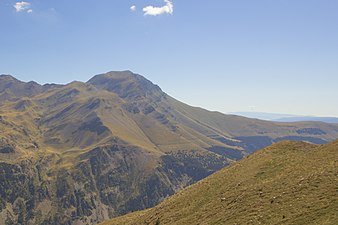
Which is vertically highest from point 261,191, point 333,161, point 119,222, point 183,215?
point 333,161

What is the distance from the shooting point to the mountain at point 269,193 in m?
34.9

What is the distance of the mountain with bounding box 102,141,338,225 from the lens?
3494cm

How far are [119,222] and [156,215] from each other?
13.4 metres

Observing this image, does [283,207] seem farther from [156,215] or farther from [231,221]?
[156,215]

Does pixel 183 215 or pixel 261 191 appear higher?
pixel 261 191

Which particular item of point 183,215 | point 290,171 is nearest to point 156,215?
point 183,215

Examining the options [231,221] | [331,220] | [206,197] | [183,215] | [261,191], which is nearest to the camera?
[331,220]

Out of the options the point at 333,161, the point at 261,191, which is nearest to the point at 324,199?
the point at 261,191

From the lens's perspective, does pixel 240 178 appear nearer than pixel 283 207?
No

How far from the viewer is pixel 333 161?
4522cm

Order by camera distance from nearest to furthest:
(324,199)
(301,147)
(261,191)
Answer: (324,199), (261,191), (301,147)

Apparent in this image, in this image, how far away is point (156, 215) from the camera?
2101 inches

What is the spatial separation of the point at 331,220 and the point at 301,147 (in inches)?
1215

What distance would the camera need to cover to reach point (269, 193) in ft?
136
